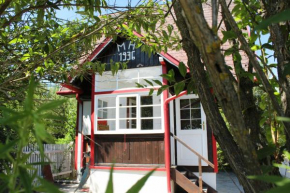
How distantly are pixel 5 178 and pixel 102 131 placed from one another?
27.2 ft

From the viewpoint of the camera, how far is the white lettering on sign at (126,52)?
8.65m

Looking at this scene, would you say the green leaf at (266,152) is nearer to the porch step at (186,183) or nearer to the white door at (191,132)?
the porch step at (186,183)

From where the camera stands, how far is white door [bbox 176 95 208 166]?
328 inches

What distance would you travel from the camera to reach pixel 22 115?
342mm

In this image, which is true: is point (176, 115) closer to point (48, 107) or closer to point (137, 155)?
point (137, 155)

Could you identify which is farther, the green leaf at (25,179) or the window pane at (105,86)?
the window pane at (105,86)

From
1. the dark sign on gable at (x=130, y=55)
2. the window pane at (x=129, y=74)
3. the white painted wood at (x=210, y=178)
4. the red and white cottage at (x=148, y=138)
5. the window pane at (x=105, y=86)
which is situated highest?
the dark sign on gable at (x=130, y=55)

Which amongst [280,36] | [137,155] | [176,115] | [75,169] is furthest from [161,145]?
[280,36]

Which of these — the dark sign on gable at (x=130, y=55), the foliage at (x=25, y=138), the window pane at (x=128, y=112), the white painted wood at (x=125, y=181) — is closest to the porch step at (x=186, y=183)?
the white painted wood at (x=125, y=181)

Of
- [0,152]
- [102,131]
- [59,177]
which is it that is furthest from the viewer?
[59,177]

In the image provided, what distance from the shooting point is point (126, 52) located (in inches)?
344

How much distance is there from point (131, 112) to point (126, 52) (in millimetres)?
3255

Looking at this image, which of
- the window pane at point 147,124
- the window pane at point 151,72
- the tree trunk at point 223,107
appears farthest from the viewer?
the window pane at point 147,124

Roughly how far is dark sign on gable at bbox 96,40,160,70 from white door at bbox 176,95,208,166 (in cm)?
186
